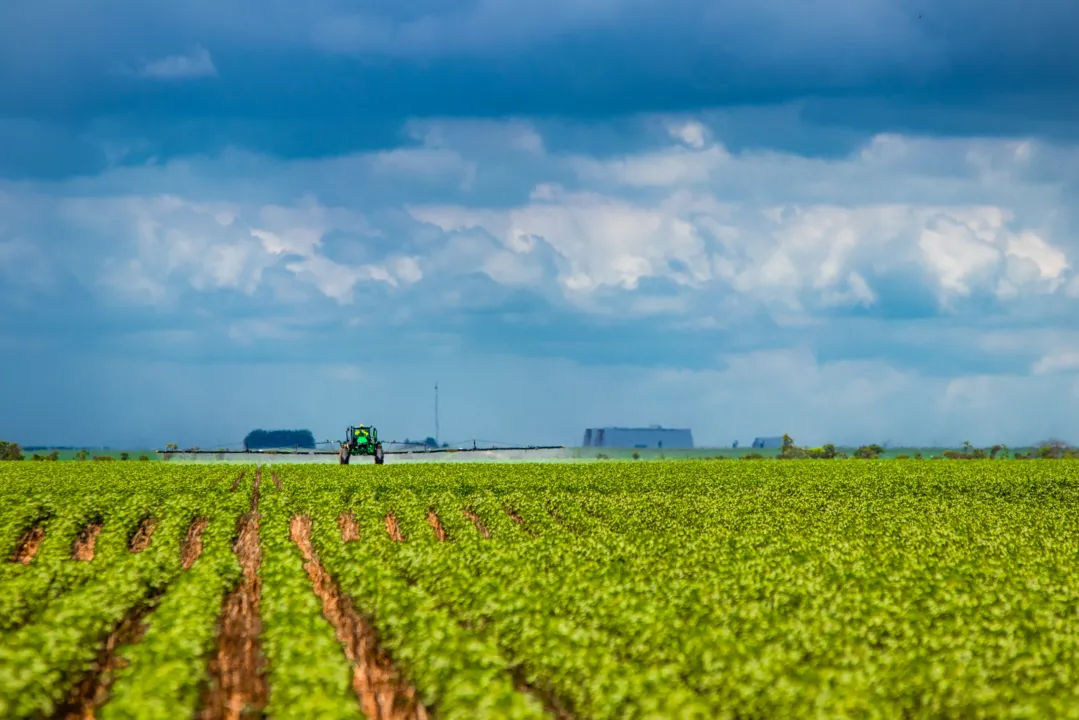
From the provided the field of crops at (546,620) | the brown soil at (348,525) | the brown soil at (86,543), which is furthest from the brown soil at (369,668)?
the brown soil at (86,543)

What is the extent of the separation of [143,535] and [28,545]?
3557 millimetres

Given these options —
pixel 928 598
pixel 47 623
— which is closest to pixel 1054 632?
pixel 928 598

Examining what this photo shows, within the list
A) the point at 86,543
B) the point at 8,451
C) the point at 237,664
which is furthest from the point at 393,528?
the point at 8,451

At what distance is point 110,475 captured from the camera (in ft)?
178

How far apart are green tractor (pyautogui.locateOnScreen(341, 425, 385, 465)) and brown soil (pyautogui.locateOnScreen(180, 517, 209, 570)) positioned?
38.2 meters

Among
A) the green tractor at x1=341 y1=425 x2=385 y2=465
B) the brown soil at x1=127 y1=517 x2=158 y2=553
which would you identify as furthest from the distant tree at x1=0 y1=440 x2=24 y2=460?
the brown soil at x1=127 y1=517 x2=158 y2=553

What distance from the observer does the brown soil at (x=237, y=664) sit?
14.8m

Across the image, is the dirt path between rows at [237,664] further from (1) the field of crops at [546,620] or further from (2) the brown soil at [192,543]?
(2) the brown soil at [192,543]

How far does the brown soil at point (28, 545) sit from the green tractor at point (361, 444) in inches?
1578

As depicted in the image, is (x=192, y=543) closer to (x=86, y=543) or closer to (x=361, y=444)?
(x=86, y=543)

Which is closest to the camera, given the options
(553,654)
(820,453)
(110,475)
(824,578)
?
(553,654)

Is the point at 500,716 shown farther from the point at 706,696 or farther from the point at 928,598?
the point at 928,598

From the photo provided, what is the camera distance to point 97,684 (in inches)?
635

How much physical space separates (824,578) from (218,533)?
17.9 meters
